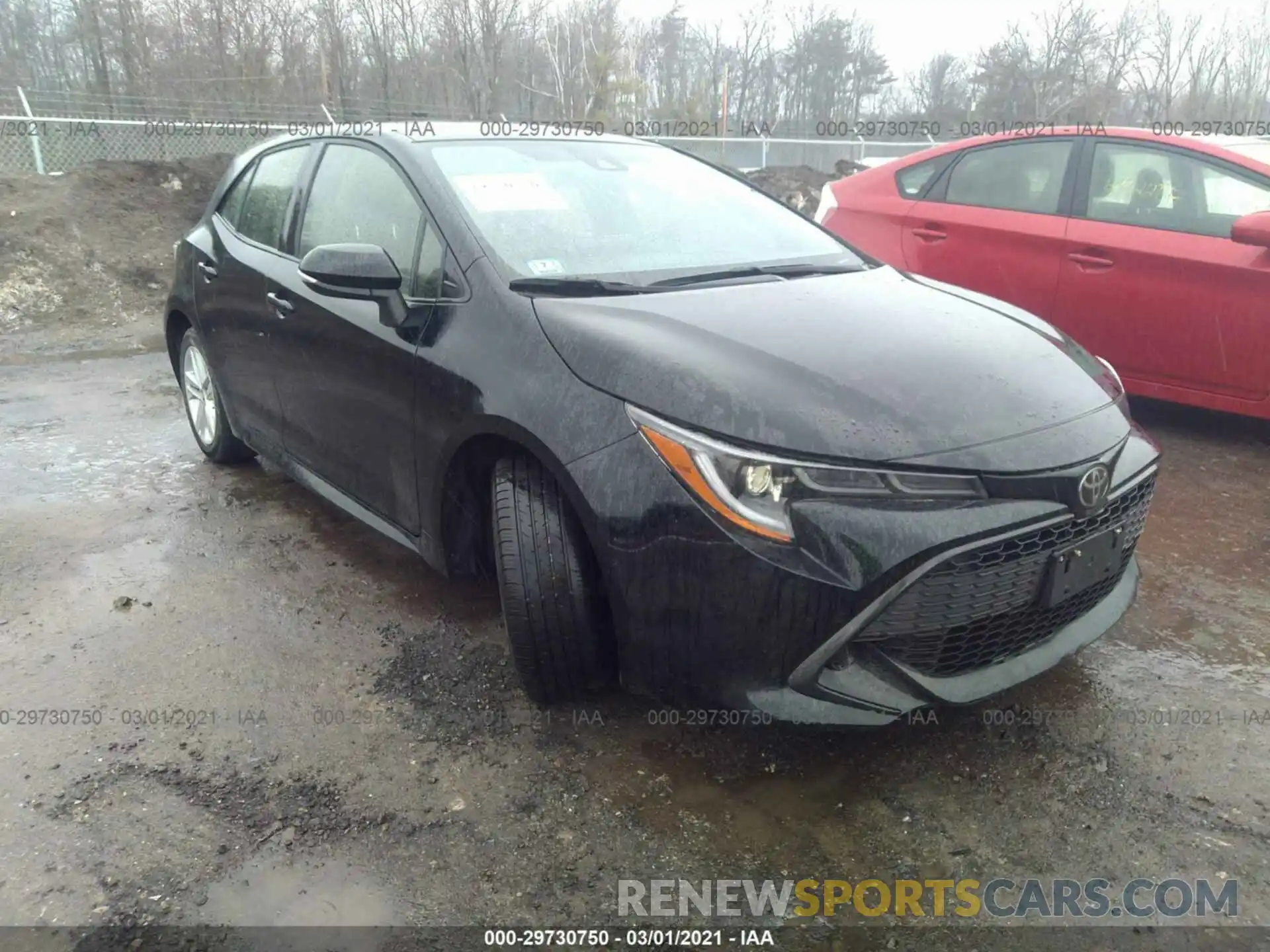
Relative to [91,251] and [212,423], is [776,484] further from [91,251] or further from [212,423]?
[91,251]

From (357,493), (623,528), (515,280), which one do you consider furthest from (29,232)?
(623,528)

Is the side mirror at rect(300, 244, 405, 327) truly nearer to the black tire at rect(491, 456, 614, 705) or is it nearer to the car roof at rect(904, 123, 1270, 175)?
the black tire at rect(491, 456, 614, 705)

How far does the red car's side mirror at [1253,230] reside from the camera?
397 centimetres

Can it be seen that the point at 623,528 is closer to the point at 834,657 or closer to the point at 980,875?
the point at 834,657

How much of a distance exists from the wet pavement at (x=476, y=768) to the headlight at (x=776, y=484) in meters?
0.75

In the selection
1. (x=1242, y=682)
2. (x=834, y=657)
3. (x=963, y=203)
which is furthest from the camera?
(x=963, y=203)

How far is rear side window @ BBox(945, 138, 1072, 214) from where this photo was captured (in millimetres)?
4816

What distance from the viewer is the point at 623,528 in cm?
205

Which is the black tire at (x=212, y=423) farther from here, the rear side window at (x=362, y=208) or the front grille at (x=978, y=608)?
the front grille at (x=978, y=608)

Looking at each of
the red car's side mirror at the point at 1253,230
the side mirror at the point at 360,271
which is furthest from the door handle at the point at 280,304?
the red car's side mirror at the point at 1253,230

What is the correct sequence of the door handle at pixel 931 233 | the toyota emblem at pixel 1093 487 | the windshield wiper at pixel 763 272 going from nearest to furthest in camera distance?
1. the toyota emblem at pixel 1093 487
2. the windshield wiper at pixel 763 272
3. the door handle at pixel 931 233

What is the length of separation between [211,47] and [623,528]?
2499cm

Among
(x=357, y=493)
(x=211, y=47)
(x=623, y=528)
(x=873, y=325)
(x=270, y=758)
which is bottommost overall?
(x=270, y=758)

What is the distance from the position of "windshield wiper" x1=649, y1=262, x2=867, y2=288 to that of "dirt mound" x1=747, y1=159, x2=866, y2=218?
13.9m
